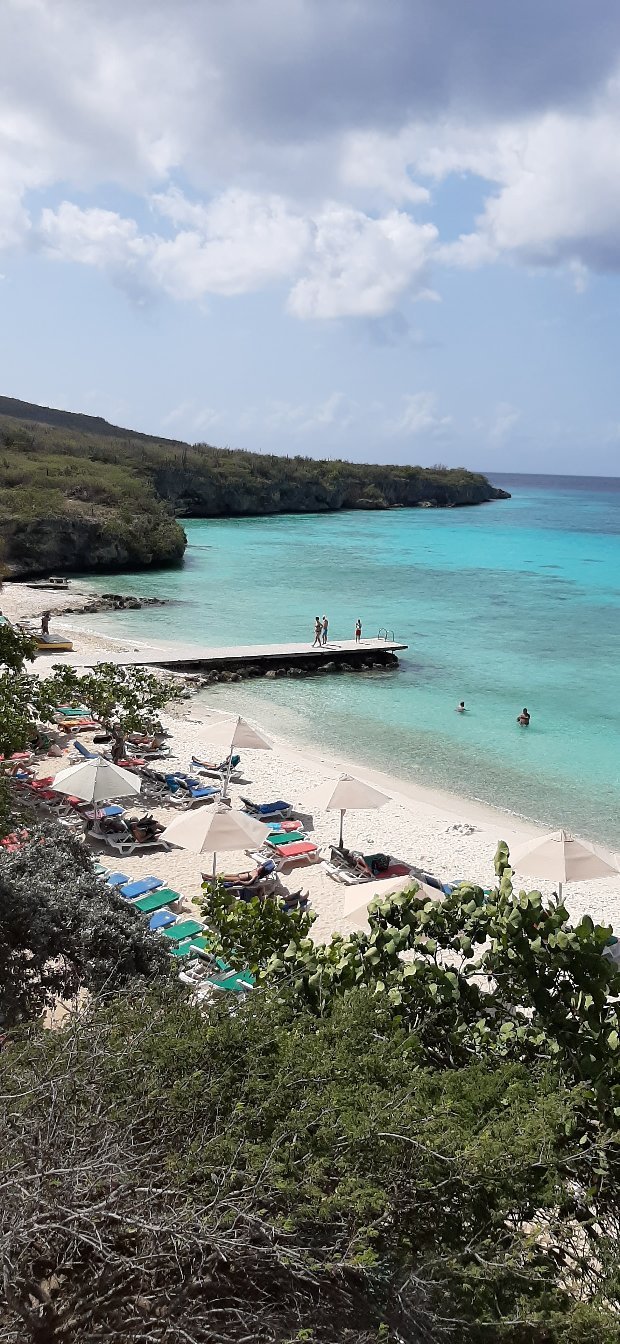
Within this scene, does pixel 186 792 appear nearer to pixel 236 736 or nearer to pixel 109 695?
pixel 236 736

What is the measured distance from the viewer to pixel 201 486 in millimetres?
93375

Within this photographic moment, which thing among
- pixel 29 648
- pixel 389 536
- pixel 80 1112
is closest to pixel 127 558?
pixel 389 536

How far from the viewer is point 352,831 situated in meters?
16.4

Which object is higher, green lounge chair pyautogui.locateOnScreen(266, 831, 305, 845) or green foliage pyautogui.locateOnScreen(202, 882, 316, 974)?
green foliage pyautogui.locateOnScreen(202, 882, 316, 974)

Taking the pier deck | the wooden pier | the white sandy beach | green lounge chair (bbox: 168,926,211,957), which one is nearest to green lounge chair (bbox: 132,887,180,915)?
the white sandy beach

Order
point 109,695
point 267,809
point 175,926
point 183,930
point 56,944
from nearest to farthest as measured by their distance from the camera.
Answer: point 56,944
point 183,930
point 175,926
point 267,809
point 109,695

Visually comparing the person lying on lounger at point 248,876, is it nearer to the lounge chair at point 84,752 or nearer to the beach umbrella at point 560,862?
the beach umbrella at point 560,862

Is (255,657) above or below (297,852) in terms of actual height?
above

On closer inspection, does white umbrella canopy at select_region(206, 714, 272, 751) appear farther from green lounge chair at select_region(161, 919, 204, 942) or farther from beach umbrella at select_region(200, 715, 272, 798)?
green lounge chair at select_region(161, 919, 204, 942)

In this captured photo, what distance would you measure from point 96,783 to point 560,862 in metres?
7.49

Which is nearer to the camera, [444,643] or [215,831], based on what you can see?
[215,831]

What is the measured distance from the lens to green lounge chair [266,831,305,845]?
14.9 meters

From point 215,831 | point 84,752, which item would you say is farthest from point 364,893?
point 84,752

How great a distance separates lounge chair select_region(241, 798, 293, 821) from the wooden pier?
12.2 m
